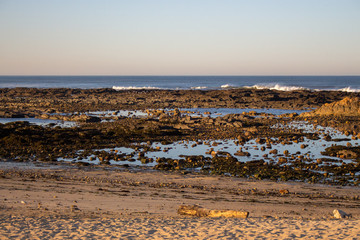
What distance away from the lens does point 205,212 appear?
1181 cm

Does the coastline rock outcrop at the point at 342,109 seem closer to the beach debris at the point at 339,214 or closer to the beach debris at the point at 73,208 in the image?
the beach debris at the point at 339,214

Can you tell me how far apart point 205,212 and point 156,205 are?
1844mm

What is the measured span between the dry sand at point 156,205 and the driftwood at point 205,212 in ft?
0.54

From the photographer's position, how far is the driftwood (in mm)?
11672

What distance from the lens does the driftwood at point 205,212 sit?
1167cm

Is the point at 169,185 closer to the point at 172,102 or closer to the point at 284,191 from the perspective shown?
the point at 284,191

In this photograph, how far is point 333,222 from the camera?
1109 centimetres

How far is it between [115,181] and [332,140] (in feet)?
49.7

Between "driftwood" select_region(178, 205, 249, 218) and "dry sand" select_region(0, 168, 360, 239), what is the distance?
0.16 m

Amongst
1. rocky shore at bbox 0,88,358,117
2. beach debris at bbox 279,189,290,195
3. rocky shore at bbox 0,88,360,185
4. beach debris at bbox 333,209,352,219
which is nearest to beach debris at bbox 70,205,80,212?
rocky shore at bbox 0,88,360,185

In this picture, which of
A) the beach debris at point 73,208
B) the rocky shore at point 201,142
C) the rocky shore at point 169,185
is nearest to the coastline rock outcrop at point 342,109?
the rocky shore at point 201,142

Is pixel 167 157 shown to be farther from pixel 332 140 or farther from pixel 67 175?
pixel 332 140

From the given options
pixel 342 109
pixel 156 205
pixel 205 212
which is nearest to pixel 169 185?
pixel 156 205

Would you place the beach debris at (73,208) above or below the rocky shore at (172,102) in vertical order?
below
